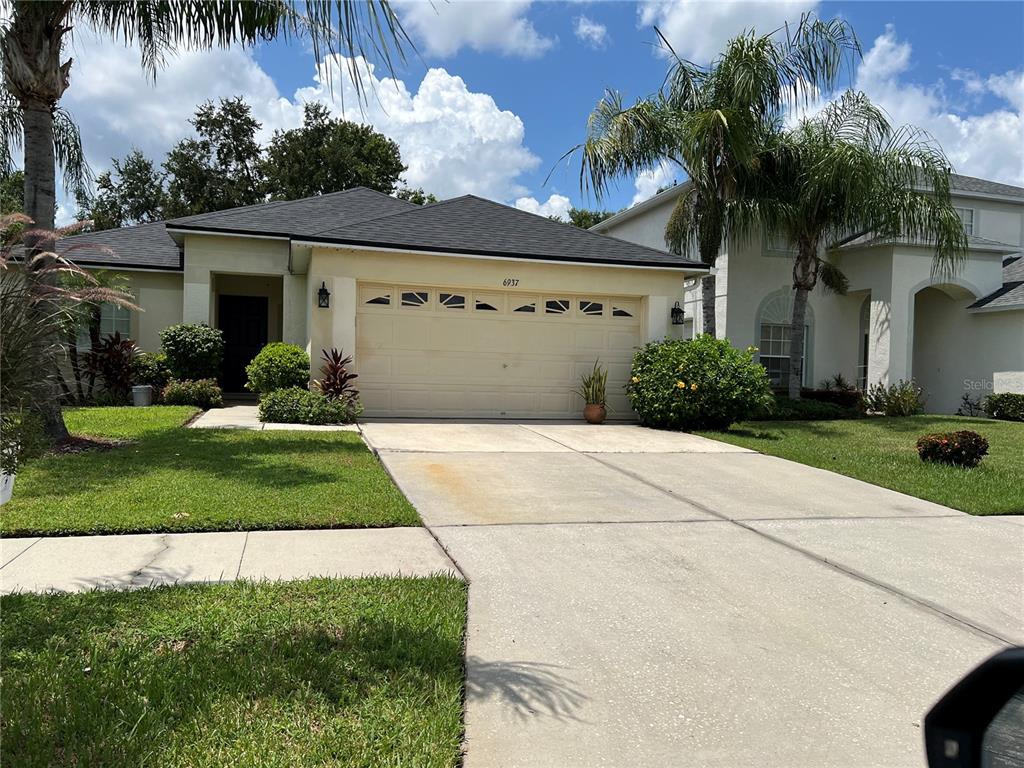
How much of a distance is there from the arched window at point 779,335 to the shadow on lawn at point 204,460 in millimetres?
12514

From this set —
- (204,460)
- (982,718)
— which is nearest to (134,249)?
(204,460)

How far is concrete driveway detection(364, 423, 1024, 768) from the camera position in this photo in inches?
113

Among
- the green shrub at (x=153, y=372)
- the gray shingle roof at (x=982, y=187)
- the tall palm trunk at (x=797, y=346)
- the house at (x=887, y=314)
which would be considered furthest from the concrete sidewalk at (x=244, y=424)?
the gray shingle roof at (x=982, y=187)

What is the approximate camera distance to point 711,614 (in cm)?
408

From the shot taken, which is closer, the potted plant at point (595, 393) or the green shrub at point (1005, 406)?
the potted plant at point (595, 393)

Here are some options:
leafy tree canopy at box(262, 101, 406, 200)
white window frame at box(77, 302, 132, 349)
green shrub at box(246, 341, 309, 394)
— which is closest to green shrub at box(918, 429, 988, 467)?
green shrub at box(246, 341, 309, 394)

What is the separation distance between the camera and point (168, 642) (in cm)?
340

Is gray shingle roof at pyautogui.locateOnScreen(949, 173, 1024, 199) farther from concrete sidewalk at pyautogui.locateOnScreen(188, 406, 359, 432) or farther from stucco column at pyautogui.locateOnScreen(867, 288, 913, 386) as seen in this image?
concrete sidewalk at pyautogui.locateOnScreen(188, 406, 359, 432)

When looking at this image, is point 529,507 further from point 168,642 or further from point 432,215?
point 432,215

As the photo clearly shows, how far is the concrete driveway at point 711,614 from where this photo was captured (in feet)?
9.41

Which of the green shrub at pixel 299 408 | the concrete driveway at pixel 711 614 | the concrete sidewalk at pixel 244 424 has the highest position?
the green shrub at pixel 299 408

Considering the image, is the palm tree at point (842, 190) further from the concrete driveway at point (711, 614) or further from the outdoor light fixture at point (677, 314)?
the concrete driveway at point (711, 614)

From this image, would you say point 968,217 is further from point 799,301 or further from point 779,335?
point 799,301

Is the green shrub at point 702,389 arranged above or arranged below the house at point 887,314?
below
